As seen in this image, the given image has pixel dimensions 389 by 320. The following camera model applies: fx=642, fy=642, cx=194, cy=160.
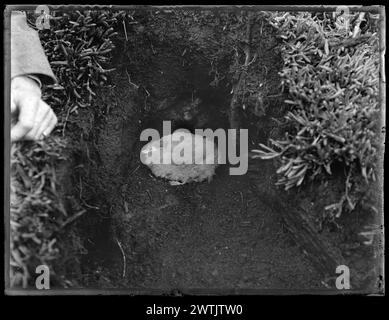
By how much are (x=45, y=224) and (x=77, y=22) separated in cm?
69

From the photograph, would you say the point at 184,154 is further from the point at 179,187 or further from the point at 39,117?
the point at 39,117

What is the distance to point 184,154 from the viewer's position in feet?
7.30

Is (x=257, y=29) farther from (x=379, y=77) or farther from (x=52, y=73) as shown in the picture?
(x=52, y=73)

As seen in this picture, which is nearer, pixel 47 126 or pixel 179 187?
pixel 47 126

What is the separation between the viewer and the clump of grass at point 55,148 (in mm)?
2096

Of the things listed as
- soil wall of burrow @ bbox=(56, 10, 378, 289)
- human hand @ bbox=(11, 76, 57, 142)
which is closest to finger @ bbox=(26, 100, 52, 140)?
human hand @ bbox=(11, 76, 57, 142)

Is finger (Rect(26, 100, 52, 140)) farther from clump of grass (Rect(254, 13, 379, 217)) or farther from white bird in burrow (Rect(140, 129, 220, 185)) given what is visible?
clump of grass (Rect(254, 13, 379, 217))

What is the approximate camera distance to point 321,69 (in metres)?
2.18

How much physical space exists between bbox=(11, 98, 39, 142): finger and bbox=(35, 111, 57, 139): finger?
3cm

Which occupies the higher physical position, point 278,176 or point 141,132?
point 141,132

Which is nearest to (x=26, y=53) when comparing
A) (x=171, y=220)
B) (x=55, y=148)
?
(x=55, y=148)

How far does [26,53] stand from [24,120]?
0.23 meters

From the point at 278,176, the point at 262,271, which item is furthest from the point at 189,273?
the point at 278,176

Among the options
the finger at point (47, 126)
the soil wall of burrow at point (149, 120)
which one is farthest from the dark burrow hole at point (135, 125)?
the finger at point (47, 126)
